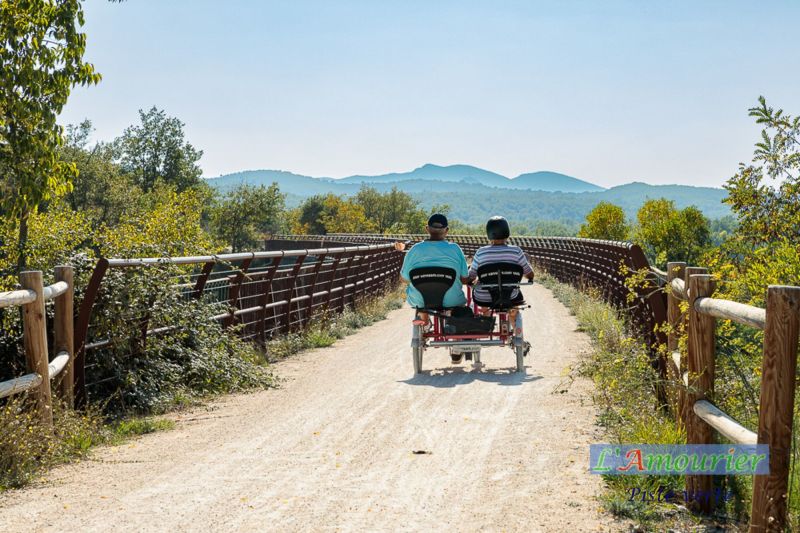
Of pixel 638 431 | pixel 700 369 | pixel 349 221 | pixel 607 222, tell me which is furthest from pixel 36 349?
pixel 607 222

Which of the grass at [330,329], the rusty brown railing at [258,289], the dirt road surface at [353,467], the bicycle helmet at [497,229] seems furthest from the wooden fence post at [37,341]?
the grass at [330,329]

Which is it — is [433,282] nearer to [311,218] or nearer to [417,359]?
[417,359]

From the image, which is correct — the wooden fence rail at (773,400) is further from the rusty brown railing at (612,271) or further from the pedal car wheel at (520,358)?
the pedal car wheel at (520,358)

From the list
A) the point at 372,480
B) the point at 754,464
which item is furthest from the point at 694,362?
the point at 372,480

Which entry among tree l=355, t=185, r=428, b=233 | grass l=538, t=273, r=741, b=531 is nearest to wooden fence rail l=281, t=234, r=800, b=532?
grass l=538, t=273, r=741, b=531

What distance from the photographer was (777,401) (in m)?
3.96

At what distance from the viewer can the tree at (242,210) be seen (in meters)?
91.0

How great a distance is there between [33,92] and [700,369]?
10330 mm

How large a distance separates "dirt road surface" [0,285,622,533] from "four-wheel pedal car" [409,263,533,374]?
0.56m

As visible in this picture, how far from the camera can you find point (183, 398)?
9.42 meters

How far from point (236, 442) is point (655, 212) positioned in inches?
4383

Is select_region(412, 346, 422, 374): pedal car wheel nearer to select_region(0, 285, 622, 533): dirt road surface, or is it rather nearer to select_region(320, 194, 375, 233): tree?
select_region(0, 285, 622, 533): dirt road surface

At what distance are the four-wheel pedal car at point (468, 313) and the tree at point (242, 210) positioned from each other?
3136 inches

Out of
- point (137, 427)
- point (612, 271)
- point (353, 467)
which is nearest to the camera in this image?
point (353, 467)
